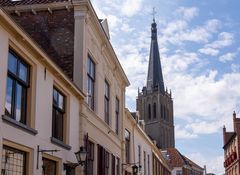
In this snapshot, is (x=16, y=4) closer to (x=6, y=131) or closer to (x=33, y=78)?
(x=33, y=78)

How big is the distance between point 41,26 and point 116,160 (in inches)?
353

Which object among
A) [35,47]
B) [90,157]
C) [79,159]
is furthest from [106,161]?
[35,47]

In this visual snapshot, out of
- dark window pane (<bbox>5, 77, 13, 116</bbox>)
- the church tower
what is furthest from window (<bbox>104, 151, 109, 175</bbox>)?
the church tower

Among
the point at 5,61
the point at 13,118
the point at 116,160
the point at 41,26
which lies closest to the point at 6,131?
the point at 13,118

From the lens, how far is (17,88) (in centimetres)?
1302

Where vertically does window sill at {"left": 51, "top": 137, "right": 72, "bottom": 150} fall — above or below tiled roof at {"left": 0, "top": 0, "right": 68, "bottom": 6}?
below

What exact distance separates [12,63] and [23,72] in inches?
32.8

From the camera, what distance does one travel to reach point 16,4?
65.9 feet

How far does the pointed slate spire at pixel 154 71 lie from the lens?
130m

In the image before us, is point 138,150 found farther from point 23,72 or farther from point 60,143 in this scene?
point 23,72

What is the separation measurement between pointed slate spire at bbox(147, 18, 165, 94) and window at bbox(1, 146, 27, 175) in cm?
11726

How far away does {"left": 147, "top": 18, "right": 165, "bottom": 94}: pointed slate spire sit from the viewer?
12988cm

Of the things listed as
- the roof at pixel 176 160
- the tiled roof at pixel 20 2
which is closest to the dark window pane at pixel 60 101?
the tiled roof at pixel 20 2

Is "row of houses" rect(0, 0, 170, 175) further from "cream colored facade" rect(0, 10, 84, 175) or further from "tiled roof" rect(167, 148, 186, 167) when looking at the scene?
"tiled roof" rect(167, 148, 186, 167)
